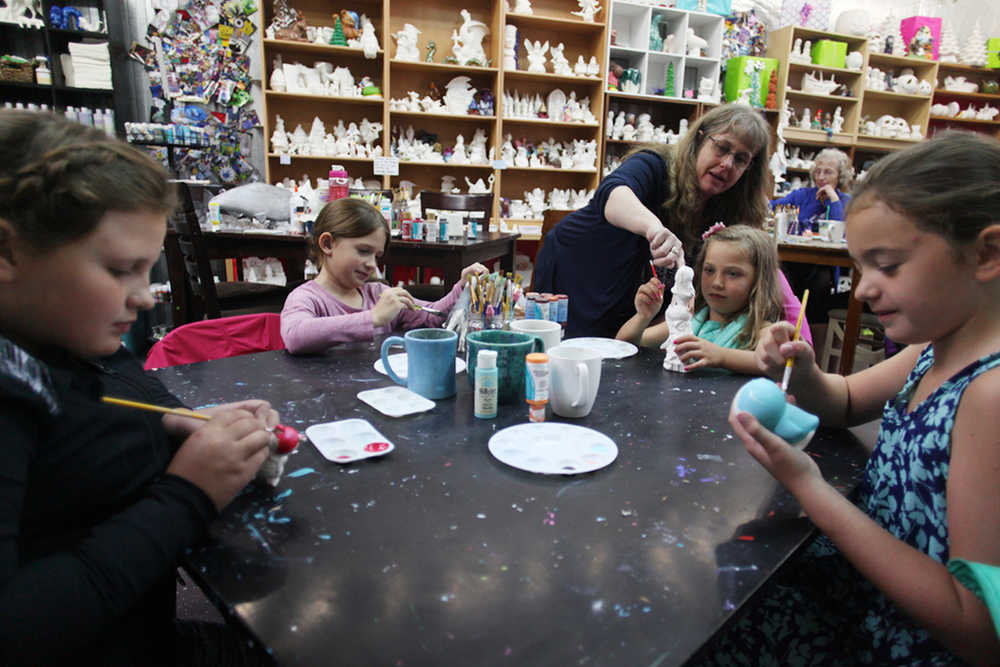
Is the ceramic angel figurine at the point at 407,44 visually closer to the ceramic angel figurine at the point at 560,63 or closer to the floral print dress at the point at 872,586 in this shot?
the ceramic angel figurine at the point at 560,63

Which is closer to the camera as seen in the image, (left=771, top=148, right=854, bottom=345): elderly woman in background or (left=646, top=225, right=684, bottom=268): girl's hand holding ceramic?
(left=646, top=225, right=684, bottom=268): girl's hand holding ceramic

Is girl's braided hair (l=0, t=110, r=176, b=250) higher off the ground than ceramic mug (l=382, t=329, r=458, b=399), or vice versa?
girl's braided hair (l=0, t=110, r=176, b=250)

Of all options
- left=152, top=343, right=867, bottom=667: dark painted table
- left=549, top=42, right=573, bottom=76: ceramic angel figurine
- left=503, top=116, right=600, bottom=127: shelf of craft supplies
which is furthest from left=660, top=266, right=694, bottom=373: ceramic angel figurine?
left=549, top=42, right=573, bottom=76: ceramic angel figurine

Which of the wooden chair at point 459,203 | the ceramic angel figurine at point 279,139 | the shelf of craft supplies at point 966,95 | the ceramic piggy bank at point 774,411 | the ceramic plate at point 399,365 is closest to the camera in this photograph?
the ceramic piggy bank at point 774,411

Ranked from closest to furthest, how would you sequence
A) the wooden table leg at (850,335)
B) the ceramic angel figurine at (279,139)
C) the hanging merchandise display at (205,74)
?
the wooden table leg at (850,335)
the hanging merchandise display at (205,74)
the ceramic angel figurine at (279,139)

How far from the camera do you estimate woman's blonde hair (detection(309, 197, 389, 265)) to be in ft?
5.60

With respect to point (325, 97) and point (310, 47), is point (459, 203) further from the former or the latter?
point (310, 47)

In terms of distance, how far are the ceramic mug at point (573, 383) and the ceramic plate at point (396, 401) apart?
19cm

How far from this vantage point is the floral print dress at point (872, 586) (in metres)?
0.66

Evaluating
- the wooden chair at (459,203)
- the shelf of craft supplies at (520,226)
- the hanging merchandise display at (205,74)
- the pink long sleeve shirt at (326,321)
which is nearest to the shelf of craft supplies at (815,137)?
the shelf of craft supplies at (520,226)

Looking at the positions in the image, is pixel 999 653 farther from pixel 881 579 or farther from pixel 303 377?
pixel 303 377

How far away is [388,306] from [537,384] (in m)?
0.60

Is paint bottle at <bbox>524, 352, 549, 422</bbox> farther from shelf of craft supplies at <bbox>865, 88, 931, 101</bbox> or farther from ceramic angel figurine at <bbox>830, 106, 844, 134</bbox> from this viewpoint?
shelf of craft supplies at <bbox>865, 88, 931, 101</bbox>

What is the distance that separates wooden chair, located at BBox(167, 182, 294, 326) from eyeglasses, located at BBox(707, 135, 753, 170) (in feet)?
6.21
